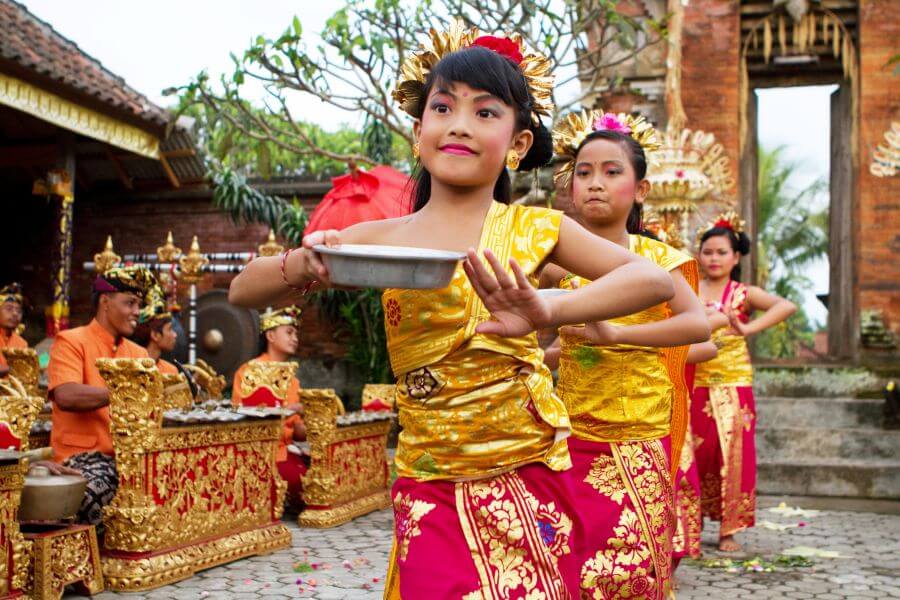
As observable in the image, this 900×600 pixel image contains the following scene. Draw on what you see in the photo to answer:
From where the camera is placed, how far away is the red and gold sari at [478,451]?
6.71 feet

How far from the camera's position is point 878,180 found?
1052cm

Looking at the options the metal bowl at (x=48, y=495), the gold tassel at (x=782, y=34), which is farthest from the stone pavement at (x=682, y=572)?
the gold tassel at (x=782, y=34)

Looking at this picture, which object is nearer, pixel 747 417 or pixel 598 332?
pixel 598 332

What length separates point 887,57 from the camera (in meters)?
10.6

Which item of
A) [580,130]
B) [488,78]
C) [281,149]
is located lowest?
[488,78]

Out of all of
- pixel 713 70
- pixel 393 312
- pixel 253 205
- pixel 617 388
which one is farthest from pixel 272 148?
pixel 393 312

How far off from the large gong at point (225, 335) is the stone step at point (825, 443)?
17.8 feet

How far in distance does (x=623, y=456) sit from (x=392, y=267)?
173 centimetres

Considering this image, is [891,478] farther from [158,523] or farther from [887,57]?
[158,523]

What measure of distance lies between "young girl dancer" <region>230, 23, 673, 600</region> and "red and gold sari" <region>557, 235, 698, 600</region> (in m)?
0.95

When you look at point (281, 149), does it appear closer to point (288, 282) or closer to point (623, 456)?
point (623, 456)

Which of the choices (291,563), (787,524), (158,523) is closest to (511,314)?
(158,523)

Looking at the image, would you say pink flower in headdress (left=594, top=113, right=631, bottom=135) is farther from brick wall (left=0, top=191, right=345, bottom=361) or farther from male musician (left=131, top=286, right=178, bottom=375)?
brick wall (left=0, top=191, right=345, bottom=361)

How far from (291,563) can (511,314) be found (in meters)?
3.99
